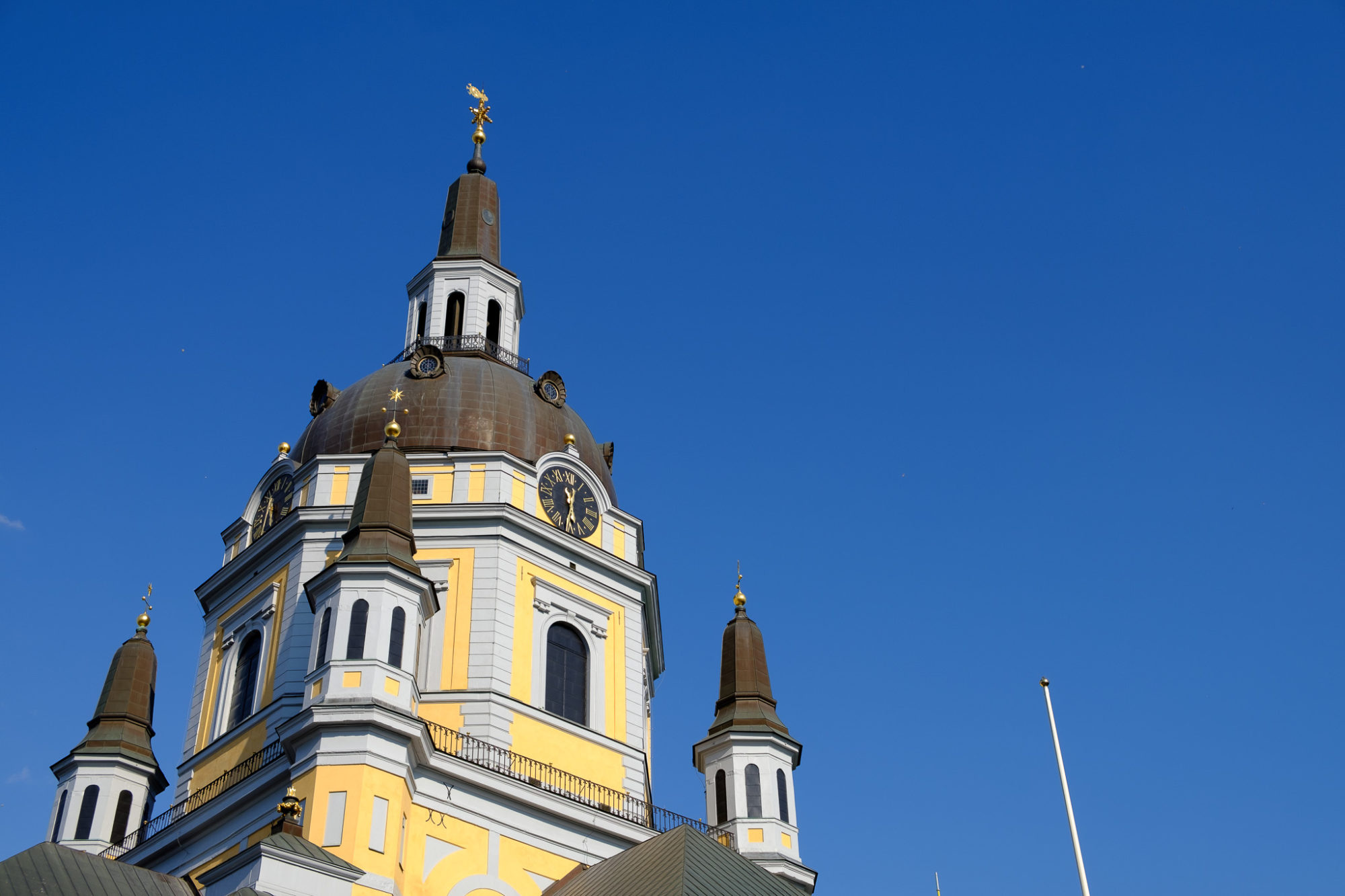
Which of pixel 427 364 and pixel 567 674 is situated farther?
pixel 427 364

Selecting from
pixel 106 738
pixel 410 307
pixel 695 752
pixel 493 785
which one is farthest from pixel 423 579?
pixel 410 307

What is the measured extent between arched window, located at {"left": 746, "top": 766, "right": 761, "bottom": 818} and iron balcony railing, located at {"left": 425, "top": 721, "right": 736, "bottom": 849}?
0.76 meters

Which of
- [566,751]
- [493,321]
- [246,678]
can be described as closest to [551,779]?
[566,751]

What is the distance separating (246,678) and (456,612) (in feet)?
Result: 17.8

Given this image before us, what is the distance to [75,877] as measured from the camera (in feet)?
88.7

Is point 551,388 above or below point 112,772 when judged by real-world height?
above

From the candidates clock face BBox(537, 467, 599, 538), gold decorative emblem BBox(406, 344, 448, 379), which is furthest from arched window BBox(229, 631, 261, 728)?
gold decorative emblem BBox(406, 344, 448, 379)

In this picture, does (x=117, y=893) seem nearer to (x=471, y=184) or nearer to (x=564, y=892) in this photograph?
(x=564, y=892)

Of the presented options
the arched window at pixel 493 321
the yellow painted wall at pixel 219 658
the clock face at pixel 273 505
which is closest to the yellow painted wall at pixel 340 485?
the clock face at pixel 273 505

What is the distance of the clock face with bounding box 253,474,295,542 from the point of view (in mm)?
37594

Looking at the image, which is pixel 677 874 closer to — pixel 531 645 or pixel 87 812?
pixel 531 645

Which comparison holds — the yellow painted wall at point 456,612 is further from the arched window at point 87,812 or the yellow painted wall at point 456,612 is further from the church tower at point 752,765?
the arched window at point 87,812

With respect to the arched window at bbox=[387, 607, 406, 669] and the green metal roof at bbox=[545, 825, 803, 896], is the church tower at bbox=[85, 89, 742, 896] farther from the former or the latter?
the green metal roof at bbox=[545, 825, 803, 896]

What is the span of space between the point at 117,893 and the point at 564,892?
8132 mm
